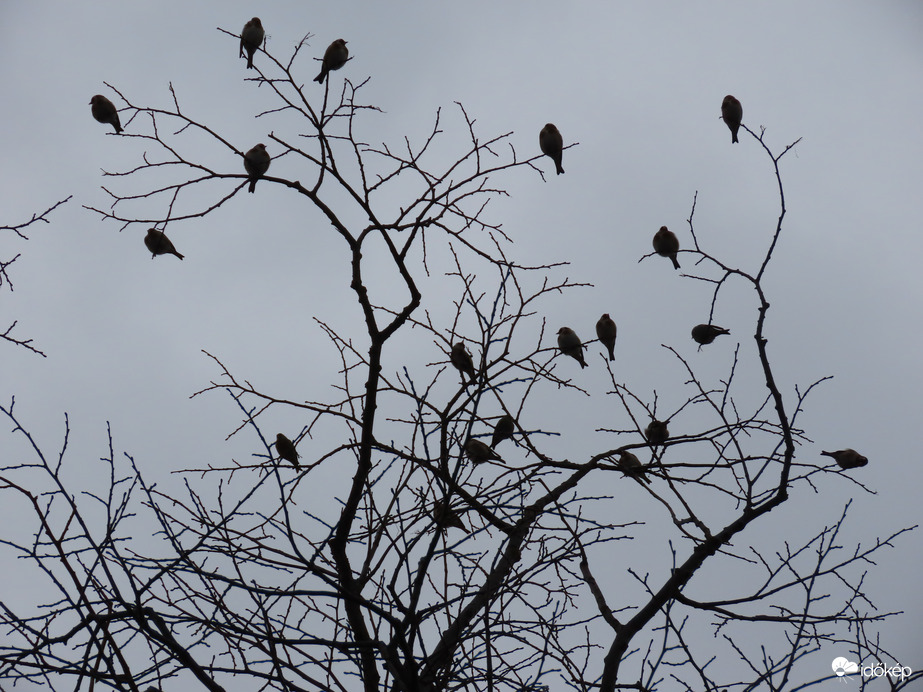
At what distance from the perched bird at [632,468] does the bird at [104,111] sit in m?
3.64

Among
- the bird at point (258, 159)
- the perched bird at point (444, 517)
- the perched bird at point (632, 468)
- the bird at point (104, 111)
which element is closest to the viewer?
the perched bird at point (444, 517)

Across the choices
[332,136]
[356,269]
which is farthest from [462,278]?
[332,136]

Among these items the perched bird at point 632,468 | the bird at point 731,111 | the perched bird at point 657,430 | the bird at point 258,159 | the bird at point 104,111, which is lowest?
the perched bird at point 632,468

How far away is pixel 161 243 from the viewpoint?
4934mm

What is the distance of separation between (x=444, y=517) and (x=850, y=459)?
2.76 m

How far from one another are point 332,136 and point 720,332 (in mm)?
2869

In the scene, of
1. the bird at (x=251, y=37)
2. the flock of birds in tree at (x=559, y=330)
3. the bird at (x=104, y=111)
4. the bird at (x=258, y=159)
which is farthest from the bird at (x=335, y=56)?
the bird at (x=104, y=111)

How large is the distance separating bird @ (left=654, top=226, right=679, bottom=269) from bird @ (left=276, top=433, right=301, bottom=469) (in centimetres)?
270

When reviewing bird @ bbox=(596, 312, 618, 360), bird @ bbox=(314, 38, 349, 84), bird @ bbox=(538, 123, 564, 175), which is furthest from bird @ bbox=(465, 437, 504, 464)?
bird @ bbox=(314, 38, 349, 84)

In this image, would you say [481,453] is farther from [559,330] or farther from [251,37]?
[251,37]

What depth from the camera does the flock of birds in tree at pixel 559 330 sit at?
436 centimetres

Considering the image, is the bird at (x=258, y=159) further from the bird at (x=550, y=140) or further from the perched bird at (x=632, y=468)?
the perched bird at (x=632, y=468)

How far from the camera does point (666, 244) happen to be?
204 inches

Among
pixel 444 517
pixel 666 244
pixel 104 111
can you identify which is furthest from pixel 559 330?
pixel 104 111
